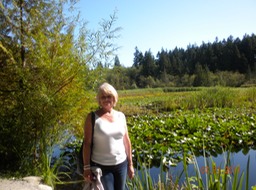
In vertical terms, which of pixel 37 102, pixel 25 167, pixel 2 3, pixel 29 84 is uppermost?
pixel 2 3

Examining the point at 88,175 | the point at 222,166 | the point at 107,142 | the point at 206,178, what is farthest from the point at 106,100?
the point at 222,166

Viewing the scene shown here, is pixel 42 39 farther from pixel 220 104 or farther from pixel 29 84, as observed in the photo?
pixel 220 104

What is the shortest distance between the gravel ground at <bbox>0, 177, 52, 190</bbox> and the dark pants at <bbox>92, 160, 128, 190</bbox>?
1.68 metres

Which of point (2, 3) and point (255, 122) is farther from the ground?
point (2, 3)

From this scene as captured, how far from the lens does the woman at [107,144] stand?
222 centimetres

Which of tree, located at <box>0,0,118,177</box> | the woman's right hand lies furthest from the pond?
the woman's right hand

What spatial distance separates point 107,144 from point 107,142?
0.06 feet

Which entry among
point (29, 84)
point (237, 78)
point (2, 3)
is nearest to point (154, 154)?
point (29, 84)

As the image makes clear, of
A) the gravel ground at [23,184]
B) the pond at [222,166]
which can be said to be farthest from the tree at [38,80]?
the pond at [222,166]

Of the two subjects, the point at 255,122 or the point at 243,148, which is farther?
the point at 255,122

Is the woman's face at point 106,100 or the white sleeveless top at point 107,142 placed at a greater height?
the woman's face at point 106,100

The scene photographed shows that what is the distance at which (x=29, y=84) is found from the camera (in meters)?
4.04

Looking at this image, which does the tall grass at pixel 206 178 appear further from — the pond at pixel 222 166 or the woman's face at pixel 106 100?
the pond at pixel 222 166

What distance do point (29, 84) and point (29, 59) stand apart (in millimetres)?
653
